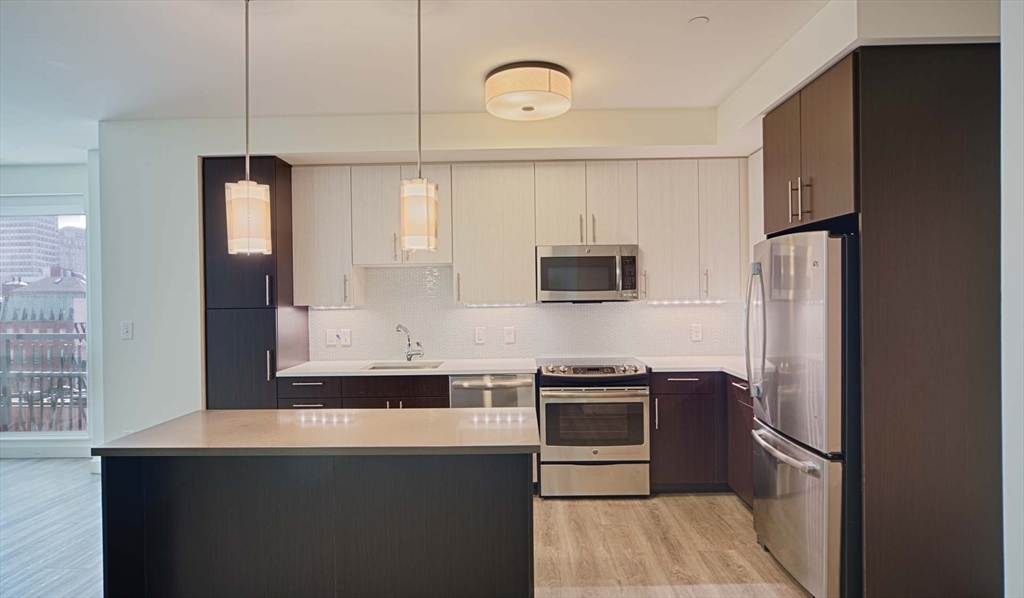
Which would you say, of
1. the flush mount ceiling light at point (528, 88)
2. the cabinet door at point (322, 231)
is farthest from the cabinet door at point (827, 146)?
the cabinet door at point (322, 231)

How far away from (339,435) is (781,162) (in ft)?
7.89

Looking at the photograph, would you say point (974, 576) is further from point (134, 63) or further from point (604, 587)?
point (134, 63)

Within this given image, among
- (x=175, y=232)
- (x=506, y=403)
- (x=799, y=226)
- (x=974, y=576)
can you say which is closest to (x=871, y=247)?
(x=799, y=226)

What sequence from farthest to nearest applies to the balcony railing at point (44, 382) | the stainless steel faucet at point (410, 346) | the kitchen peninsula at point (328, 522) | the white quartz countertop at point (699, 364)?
the balcony railing at point (44, 382) → the stainless steel faucet at point (410, 346) → the white quartz countertop at point (699, 364) → the kitchen peninsula at point (328, 522)

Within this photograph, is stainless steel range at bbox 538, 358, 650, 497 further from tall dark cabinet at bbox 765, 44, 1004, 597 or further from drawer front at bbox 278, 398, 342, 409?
tall dark cabinet at bbox 765, 44, 1004, 597

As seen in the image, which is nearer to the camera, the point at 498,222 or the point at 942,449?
the point at 942,449

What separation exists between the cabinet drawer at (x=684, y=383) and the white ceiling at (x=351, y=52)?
5.65 feet

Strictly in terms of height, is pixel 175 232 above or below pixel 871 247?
above

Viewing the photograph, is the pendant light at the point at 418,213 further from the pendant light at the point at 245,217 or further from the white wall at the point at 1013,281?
the white wall at the point at 1013,281

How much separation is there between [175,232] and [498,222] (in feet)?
6.90

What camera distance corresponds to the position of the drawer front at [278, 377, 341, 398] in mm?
3865

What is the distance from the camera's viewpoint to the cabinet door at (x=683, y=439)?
12.6 feet

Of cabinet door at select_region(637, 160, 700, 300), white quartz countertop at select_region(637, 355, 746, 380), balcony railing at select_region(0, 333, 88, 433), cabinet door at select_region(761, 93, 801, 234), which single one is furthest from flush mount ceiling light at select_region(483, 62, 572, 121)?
balcony railing at select_region(0, 333, 88, 433)

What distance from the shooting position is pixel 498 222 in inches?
162
